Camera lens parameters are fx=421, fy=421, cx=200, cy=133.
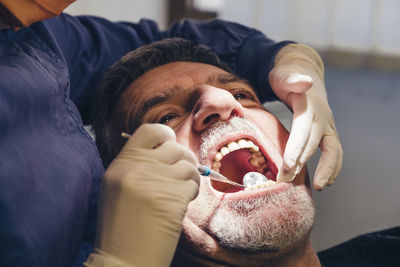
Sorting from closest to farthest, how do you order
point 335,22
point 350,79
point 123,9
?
point 350,79
point 335,22
point 123,9

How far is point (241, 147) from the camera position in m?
0.73

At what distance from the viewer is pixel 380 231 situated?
0.98 m

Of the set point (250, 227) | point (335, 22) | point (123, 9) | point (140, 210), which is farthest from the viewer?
point (123, 9)

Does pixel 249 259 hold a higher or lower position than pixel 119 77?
lower

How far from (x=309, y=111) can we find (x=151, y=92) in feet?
1.00

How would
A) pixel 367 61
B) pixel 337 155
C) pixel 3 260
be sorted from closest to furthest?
pixel 3 260 → pixel 337 155 → pixel 367 61

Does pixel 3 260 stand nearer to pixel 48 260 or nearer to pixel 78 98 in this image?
pixel 48 260

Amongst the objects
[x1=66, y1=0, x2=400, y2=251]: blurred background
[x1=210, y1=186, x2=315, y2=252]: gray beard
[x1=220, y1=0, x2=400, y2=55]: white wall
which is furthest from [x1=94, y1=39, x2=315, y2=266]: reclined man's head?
[x1=220, y1=0, x2=400, y2=55]: white wall

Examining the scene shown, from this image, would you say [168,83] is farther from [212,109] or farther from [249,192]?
[249,192]

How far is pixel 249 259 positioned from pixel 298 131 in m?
0.24

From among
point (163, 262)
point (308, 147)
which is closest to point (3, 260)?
point (163, 262)

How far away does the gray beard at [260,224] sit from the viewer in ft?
2.21

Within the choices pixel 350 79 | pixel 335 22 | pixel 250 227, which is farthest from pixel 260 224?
pixel 335 22

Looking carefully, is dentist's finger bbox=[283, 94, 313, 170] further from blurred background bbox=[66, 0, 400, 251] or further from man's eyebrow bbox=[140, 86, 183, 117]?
man's eyebrow bbox=[140, 86, 183, 117]
